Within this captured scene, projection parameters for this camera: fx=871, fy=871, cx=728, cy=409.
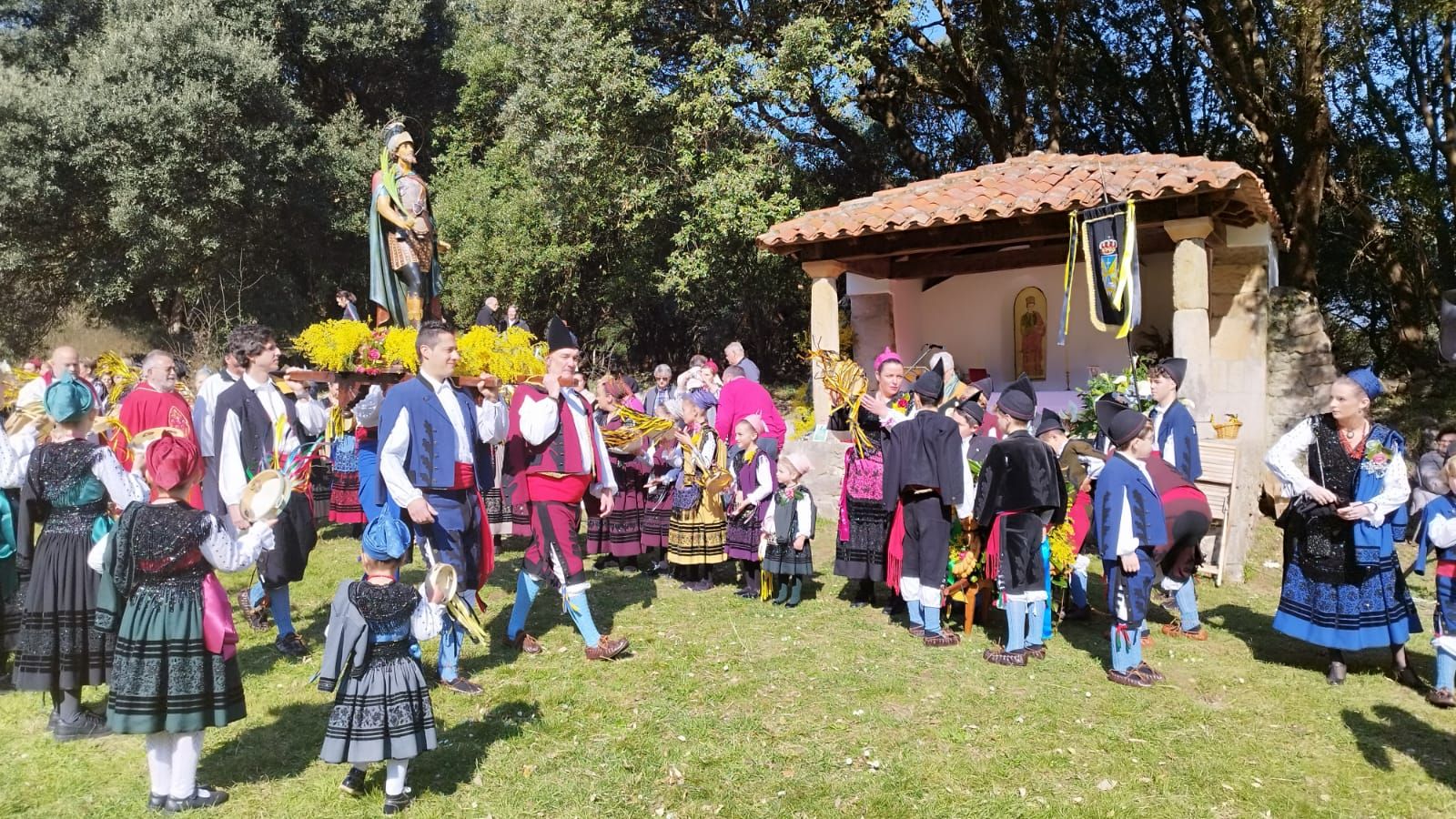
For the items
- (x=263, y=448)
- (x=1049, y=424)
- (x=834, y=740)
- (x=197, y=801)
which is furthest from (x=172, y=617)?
(x=1049, y=424)

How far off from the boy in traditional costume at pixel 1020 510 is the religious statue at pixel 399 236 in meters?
4.59

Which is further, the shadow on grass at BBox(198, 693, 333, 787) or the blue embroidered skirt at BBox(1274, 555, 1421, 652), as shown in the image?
the blue embroidered skirt at BBox(1274, 555, 1421, 652)

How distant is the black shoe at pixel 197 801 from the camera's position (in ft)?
12.0

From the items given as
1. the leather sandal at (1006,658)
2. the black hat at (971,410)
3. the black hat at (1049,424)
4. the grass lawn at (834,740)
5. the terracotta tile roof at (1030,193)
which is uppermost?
the terracotta tile roof at (1030,193)

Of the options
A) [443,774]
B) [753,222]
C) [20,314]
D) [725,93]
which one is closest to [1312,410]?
[753,222]

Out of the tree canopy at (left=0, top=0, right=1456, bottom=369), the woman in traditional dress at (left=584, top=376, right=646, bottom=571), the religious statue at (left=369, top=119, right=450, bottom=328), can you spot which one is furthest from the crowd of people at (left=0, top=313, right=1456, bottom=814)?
the tree canopy at (left=0, top=0, right=1456, bottom=369)

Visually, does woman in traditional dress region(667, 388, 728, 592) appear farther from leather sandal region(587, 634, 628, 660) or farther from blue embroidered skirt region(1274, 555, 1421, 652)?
blue embroidered skirt region(1274, 555, 1421, 652)

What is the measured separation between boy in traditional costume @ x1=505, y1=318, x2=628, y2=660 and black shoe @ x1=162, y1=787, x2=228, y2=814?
6.97 ft

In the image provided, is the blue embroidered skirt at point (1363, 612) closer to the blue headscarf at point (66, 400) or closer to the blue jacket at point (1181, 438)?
the blue jacket at point (1181, 438)

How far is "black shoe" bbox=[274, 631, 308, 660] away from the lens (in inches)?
220

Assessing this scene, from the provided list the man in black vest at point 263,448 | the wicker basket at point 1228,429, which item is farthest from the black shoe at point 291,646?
the wicker basket at point 1228,429

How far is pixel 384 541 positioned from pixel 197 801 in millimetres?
1375

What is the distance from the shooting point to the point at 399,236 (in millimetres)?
6949

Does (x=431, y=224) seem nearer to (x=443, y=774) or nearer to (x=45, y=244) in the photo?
(x=443, y=774)
